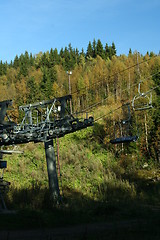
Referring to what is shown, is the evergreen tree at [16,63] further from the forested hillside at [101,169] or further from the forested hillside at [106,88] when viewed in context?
the forested hillside at [101,169]

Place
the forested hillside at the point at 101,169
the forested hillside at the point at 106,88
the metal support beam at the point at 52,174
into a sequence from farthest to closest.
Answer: the forested hillside at the point at 106,88
the metal support beam at the point at 52,174
the forested hillside at the point at 101,169

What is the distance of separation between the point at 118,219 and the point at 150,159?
22.0 m

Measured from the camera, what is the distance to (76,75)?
8169 centimetres

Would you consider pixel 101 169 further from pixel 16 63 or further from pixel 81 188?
pixel 16 63

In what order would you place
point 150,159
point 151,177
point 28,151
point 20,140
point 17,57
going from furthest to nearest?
point 17,57
point 28,151
point 150,159
point 151,177
point 20,140

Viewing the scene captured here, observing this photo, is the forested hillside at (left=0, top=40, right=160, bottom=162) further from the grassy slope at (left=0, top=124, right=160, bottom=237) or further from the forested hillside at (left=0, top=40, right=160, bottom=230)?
the grassy slope at (left=0, top=124, right=160, bottom=237)

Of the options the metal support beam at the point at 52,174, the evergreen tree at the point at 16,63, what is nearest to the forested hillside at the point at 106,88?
the evergreen tree at the point at 16,63

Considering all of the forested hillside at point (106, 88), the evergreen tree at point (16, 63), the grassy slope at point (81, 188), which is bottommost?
the grassy slope at point (81, 188)

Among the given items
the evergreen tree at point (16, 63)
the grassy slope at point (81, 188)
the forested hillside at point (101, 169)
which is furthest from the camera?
the evergreen tree at point (16, 63)

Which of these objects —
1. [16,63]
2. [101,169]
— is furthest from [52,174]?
[16,63]

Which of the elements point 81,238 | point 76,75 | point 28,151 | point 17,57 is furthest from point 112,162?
point 17,57

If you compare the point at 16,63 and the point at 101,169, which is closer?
the point at 101,169

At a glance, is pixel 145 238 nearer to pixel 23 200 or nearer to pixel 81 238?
pixel 81 238

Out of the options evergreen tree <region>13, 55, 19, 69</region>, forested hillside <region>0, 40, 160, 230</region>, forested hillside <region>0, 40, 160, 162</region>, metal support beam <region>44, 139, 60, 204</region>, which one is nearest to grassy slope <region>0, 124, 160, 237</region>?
forested hillside <region>0, 40, 160, 230</region>
